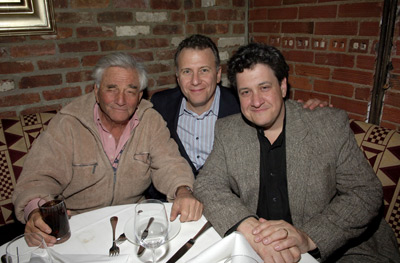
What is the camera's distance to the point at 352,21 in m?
1.86

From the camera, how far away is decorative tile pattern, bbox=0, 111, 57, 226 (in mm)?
1840

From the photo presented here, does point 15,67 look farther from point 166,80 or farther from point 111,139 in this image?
point 166,80

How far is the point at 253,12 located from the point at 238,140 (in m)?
1.54

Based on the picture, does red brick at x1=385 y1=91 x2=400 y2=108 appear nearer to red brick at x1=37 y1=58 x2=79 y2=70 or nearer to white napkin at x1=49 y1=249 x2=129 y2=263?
white napkin at x1=49 y1=249 x2=129 y2=263

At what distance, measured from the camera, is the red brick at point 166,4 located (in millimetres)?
2406

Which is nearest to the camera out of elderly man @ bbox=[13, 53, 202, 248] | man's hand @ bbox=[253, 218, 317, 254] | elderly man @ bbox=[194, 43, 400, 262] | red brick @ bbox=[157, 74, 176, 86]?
man's hand @ bbox=[253, 218, 317, 254]

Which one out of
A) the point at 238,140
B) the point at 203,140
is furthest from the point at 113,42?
the point at 238,140

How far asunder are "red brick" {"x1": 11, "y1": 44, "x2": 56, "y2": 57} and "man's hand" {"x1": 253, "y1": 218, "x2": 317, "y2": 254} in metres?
1.95

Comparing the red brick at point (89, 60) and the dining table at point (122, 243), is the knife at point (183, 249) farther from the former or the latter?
the red brick at point (89, 60)

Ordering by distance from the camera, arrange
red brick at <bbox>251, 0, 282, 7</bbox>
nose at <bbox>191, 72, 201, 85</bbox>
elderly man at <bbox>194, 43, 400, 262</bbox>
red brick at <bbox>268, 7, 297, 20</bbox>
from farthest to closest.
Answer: red brick at <bbox>251, 0, 282, 7</bbox> → red brick at <bbox>268, 7, 297, 20</bbox> → nose at <bbox>191, 72, 201, 85</bbox> → elderly man at <bbox>194, 43, 400, 262</bbox>

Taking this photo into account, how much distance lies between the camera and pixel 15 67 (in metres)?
2.03

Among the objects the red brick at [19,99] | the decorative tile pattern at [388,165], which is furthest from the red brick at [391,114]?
the red brick at [19,99]

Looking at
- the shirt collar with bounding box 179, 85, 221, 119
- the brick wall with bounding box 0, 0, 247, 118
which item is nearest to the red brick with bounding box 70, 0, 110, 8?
the brick wall with bounding box 0, 0, 247, 118

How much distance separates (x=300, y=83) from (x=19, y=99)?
220cm
